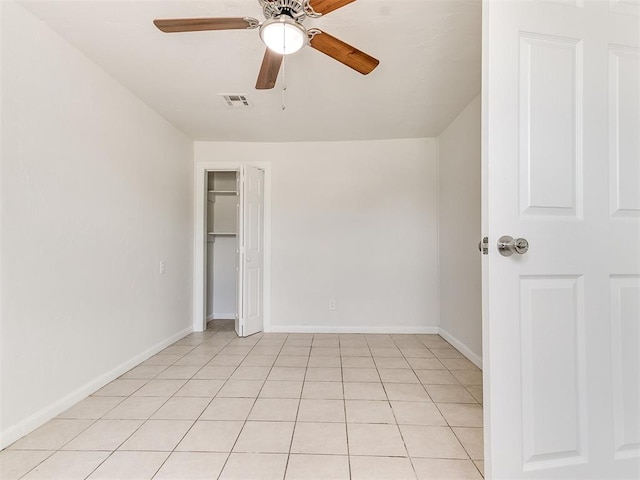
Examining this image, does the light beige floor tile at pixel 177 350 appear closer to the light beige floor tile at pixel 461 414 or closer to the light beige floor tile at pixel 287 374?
the light beige floor tile at pixel 287 374

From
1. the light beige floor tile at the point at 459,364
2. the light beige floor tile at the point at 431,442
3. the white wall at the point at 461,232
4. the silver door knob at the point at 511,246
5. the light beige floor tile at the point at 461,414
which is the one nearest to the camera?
the silver door knob at the point at 511,246

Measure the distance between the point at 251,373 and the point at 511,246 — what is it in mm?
2221

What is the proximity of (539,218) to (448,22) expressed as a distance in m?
1.35

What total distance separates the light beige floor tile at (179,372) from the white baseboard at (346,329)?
1.33 meters

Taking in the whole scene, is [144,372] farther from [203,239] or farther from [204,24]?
[204,24]

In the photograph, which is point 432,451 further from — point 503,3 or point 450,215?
point 450,215

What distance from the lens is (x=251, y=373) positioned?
262cm

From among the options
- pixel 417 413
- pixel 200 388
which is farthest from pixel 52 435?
pixel 417 413

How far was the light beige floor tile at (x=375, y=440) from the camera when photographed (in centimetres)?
160

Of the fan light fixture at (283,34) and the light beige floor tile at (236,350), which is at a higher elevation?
the fan light fixture at (283,34)

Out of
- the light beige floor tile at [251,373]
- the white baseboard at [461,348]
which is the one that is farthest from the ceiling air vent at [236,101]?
the white baseboard at [461,348]

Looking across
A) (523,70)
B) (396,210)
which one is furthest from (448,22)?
(396,210)

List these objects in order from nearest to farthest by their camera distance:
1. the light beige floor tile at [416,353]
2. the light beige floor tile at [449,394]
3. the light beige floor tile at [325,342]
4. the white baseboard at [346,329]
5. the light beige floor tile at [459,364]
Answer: the light beige floor tile at [449,394]
the light beige floor tile at [459,364]
the light beige floor tile at [416,353]
the light beige floor tile at [325,342]
the white baseboard at [346,329]

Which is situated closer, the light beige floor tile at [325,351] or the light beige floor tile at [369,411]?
the light beige floor tile at [369,411]
